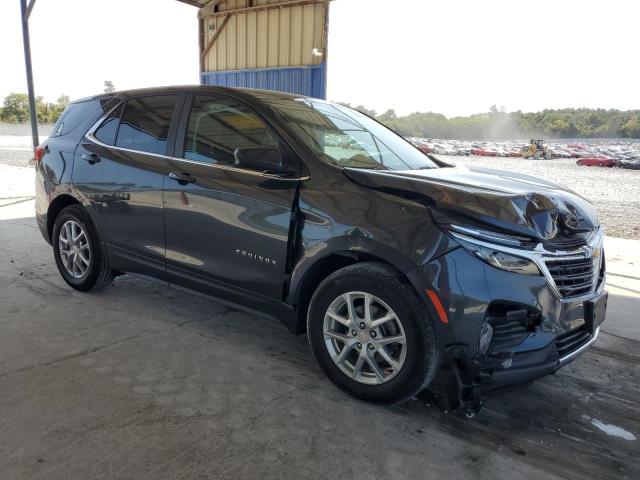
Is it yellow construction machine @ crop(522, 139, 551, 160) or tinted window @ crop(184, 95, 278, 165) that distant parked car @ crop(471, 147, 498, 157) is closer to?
yellow construction machine @ crop(522, 139, 551, 160)

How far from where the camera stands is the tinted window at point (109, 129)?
158 inches

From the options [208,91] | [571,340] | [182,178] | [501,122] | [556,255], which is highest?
[501,122]

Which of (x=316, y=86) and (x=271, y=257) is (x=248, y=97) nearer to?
(x=271, y=257)

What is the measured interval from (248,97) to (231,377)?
5.87 ft

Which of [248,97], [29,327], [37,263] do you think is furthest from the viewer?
[37,263]

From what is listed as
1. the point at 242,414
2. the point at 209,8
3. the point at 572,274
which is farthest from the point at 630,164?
the point at 242,414

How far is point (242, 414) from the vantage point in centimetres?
262

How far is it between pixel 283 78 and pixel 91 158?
6.20 meters

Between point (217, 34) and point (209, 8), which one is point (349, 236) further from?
point (209, 8)

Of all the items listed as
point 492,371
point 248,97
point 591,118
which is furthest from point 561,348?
point 591,118

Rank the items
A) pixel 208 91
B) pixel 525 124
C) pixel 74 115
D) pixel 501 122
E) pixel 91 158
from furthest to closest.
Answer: pixel 501 122
pixel 525 124
pixel 74 115
pixel 91 158
pixel 208 91

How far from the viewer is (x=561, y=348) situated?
2.57 m

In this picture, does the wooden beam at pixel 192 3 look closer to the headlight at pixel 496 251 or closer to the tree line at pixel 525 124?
the headlight at pixel 496 251

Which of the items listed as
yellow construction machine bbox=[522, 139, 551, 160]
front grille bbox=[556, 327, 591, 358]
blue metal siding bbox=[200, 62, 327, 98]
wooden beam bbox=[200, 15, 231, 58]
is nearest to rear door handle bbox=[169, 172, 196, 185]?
front grille bbox=[556, 327, 591, 358]
